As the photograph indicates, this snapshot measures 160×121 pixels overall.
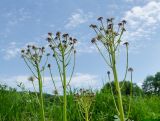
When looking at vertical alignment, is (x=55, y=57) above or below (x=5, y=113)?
above

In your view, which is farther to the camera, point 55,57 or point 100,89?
point 100,89

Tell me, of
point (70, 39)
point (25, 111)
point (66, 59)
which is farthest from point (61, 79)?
point (25, 111)

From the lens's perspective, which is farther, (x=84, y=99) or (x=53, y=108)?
(x=53, y=108)

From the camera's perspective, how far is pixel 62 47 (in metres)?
4.89

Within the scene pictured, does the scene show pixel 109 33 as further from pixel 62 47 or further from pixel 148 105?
pixel 148 105

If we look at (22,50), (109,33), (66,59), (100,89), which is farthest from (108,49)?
(100,89)

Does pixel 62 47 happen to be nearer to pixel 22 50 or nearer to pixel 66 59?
pixel 66 59

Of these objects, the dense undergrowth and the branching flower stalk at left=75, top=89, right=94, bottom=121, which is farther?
the dense undergrowth

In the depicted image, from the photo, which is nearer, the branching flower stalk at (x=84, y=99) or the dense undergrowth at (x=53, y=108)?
the branching flower stalk at (x=84, y=99)

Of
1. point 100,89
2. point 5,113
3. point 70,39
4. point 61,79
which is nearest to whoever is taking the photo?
point 61,79

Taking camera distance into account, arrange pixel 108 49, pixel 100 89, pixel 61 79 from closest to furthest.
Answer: pixel 108 49
pixel 61 79
pixel 100 89

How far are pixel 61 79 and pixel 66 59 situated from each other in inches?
11.0

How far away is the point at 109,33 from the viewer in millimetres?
4492

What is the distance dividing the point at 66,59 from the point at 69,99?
13.4 ft
